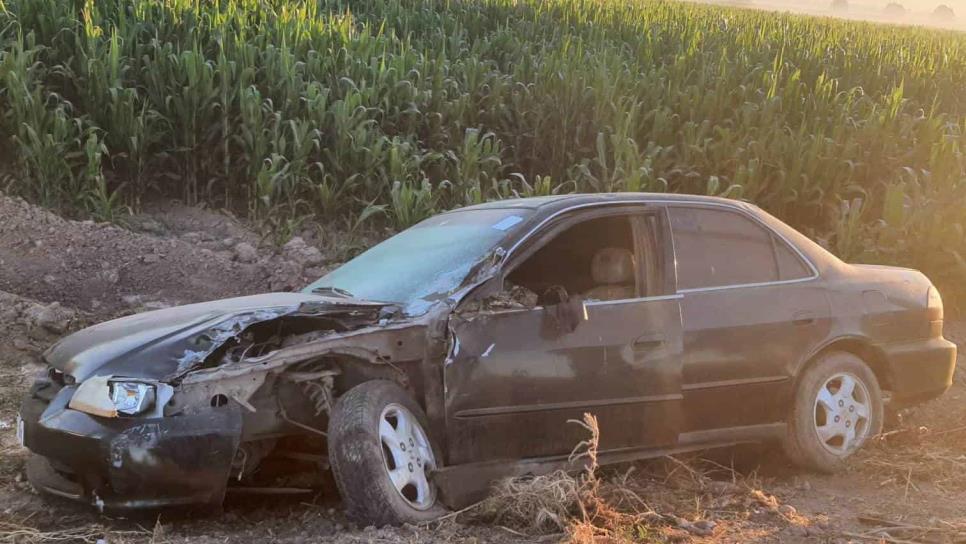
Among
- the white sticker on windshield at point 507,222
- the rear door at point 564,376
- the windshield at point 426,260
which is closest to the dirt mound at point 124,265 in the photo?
the windshield at point 426,260

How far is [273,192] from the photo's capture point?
10.3 meters

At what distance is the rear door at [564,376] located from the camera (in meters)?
4.78

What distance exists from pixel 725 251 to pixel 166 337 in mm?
3114

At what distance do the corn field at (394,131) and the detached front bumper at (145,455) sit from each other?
224 inches

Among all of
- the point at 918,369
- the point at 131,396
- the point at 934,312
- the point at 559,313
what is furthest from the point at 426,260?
the point at 934,312

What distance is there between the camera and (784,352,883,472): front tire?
589cm

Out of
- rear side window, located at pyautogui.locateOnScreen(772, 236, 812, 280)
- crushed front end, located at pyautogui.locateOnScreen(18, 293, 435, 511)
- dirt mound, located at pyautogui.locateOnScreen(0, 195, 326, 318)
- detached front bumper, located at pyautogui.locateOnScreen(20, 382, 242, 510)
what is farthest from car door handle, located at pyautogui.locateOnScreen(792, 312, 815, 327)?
dirt mound, located at pyautogui.locateOnScreen(0, 195, 326, 318)

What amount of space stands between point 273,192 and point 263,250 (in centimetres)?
68

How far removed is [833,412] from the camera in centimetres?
603

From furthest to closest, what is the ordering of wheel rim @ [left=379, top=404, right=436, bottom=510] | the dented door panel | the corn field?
the corn field, the dented door panel, wheel rim @ [left=379, top=404, right=436, bottom=510]

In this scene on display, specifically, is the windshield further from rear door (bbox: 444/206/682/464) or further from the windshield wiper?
rear door (bbox: 444/206/682/464)

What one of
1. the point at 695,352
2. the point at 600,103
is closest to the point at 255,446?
the point at 695,352

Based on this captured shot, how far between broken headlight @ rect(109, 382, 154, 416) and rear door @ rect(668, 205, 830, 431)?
2.71m

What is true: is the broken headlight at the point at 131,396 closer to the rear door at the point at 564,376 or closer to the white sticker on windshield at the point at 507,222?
the rear door at the point at 564,376
